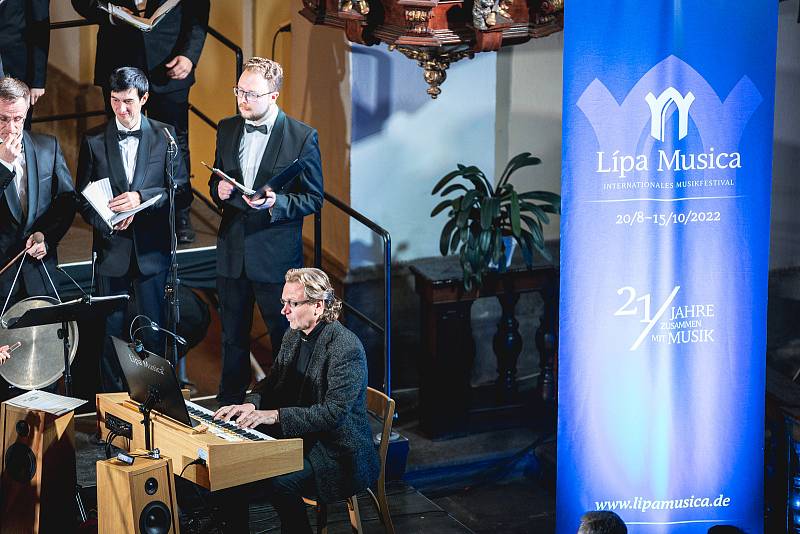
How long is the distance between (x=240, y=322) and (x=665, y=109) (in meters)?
2.30

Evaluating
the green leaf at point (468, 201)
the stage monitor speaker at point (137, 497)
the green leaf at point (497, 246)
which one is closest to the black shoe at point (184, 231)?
the green leaf at point (468, 201)

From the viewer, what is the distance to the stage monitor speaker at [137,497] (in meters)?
4.48

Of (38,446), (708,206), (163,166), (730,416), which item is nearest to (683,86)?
(708,206)

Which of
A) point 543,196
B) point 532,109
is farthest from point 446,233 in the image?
point 532,109

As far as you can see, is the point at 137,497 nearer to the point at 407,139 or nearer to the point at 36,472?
the point at 36,472

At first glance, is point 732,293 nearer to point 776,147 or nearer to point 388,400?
point 388,400

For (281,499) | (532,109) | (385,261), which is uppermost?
(532,109)

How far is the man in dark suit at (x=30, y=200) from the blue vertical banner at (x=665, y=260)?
235cm

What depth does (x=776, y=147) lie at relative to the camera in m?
7.88

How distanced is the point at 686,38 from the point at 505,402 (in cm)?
300

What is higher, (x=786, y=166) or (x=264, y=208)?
(x=786, y=166)

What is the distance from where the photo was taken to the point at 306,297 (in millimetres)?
5035

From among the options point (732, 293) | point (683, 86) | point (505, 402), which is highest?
point (683, 86)

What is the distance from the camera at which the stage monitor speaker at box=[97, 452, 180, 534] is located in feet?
14.7
